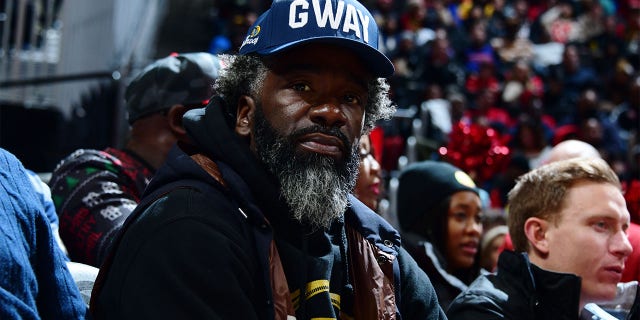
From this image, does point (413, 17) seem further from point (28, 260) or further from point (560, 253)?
point (28, 260)

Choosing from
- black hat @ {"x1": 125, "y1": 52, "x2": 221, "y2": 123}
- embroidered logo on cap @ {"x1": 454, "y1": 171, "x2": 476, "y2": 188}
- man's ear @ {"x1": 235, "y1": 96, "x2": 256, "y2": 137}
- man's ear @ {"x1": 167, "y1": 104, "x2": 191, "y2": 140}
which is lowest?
embroidered logo on cap @ {"x1": 454, "y1": 171, "x2": 476, "y2": 188}

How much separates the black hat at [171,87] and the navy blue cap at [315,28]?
124 cm

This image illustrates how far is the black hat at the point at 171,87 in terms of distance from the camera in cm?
354

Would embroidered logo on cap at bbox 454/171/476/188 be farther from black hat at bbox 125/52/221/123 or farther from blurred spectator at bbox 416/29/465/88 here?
blurred spectator at bbox 416/29/465/88

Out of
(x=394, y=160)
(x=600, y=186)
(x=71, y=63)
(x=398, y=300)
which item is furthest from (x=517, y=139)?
(x=398, y=300)

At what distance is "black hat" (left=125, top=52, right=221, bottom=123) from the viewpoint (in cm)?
354

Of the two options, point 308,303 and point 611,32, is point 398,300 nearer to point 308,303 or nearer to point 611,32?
point 308,303

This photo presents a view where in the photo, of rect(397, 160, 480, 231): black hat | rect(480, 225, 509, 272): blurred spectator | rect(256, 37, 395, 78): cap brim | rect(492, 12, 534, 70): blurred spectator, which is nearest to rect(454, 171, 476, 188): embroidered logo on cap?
rect(397, 160, 480, 231): black hat

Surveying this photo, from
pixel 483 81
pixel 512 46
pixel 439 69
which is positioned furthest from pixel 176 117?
pixel 512 46

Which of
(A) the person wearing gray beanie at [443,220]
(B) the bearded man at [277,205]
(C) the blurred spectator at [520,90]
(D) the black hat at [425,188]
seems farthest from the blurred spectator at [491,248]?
(C) the blurred spectator at [520,90]

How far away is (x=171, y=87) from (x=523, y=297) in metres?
1.71

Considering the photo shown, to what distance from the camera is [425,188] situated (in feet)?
14.5

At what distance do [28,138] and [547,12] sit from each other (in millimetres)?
10542

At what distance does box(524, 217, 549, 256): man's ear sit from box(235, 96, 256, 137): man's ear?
127 cm
